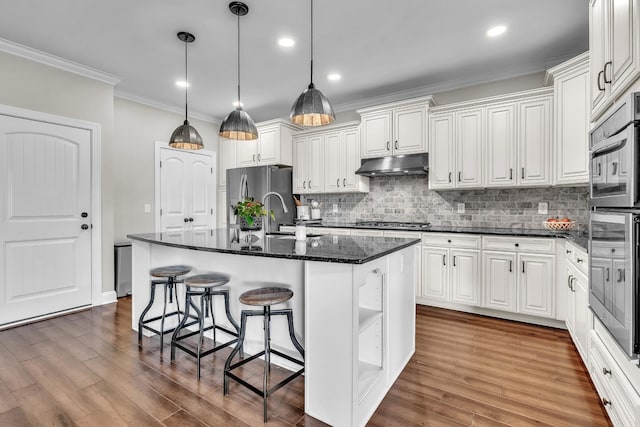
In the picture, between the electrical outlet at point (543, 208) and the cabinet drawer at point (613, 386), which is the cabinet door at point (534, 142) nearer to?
the electrical outlet at point (543, 208)

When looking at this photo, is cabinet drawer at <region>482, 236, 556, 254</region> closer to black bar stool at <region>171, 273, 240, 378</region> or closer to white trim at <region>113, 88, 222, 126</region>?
black bar stool at <region>171, 273, 240, 378</region>

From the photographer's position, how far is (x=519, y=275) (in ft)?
10.2

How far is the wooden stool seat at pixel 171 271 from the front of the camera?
2.48 metres

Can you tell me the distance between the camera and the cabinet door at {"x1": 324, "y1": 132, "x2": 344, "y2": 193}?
15.1 feet

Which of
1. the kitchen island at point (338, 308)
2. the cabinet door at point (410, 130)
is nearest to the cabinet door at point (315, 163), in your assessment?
the cabinet door at point (410, 130)

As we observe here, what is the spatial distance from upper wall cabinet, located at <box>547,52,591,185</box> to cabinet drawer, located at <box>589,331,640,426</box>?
1.68 metres

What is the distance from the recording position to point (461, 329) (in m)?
2.98

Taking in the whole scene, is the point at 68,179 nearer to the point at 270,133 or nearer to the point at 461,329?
the point at 270,133

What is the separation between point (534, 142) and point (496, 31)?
119cm

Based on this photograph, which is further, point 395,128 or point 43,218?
point 395,128

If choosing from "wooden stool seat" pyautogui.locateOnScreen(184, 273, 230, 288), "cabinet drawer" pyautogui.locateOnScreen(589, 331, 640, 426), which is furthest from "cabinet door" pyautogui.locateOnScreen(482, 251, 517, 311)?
"wooden stool seat" pyautogui.locateOnScreen(184, 273, 230, 288)

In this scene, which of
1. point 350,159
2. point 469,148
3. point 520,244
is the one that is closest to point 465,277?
point 520,244

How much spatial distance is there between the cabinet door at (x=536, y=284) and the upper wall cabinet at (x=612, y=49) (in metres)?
1.51

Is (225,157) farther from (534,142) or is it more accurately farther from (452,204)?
(534,142)
